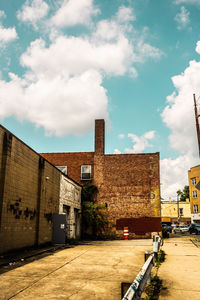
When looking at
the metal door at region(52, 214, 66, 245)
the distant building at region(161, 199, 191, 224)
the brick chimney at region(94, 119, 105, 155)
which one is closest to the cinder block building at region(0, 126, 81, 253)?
the metal door at region(52, 214, 66, 245)

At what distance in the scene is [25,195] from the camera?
13523 mm

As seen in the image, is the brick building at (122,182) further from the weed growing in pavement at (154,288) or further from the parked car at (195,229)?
the weed growing in pavement at (154,288)

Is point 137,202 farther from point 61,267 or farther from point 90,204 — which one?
point 61,267

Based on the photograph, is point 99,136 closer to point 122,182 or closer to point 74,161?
point 74,161

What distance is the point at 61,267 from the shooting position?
28.2 feet

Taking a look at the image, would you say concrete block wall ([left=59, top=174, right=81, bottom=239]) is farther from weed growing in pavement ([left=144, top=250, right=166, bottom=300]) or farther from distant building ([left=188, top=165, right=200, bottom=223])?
distant building ([left=188, top=165, right=200, bottom=223])

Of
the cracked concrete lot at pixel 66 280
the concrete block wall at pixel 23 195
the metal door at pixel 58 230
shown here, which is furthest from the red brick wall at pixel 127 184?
the cracked concrete lot at pixel 66 280

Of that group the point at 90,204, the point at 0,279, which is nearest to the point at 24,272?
the point at 0,279

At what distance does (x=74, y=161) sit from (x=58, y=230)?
1144cm

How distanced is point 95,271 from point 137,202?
18412mm

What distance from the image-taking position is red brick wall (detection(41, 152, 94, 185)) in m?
27.4

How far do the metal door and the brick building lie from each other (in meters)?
9.49

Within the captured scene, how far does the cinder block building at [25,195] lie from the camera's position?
11523 mm

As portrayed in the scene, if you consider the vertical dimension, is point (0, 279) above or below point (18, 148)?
below
